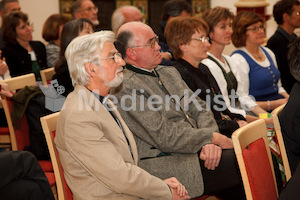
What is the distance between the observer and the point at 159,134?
221 cm

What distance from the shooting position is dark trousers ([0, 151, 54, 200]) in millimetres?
1482

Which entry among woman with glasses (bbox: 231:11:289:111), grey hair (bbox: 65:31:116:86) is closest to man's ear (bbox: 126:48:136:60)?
grey hair (bbox: 65:31:116:86)

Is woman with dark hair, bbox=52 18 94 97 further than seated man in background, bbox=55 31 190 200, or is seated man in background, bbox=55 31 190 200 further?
woman with dark hair, bbox=52 18 94 97

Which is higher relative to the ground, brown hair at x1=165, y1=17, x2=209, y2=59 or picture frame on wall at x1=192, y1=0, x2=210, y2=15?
brown hair at x1=165, y1=17, x2=209, y2=59

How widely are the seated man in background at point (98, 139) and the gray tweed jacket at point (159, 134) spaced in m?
0.27

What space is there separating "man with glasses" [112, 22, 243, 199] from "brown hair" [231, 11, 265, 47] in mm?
1431

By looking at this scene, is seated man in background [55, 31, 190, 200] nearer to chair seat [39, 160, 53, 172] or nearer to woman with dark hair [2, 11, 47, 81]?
chair seat [39, 160, 53, 172]

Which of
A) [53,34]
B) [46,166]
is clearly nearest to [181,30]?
[46,166]

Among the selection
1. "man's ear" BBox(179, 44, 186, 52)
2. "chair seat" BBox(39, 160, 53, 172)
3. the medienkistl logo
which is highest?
"man's ear" BBox(179, 44, 186, 52)

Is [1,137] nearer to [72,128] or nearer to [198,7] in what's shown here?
[72,128]

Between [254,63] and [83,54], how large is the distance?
2.12 metres

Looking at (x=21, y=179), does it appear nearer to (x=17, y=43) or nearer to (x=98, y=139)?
(x=98, y=139)

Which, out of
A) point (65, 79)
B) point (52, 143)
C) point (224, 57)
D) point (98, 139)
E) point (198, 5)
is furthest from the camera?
point (198, 5)

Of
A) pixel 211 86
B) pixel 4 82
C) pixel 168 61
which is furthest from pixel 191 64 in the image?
pixel 4 82
